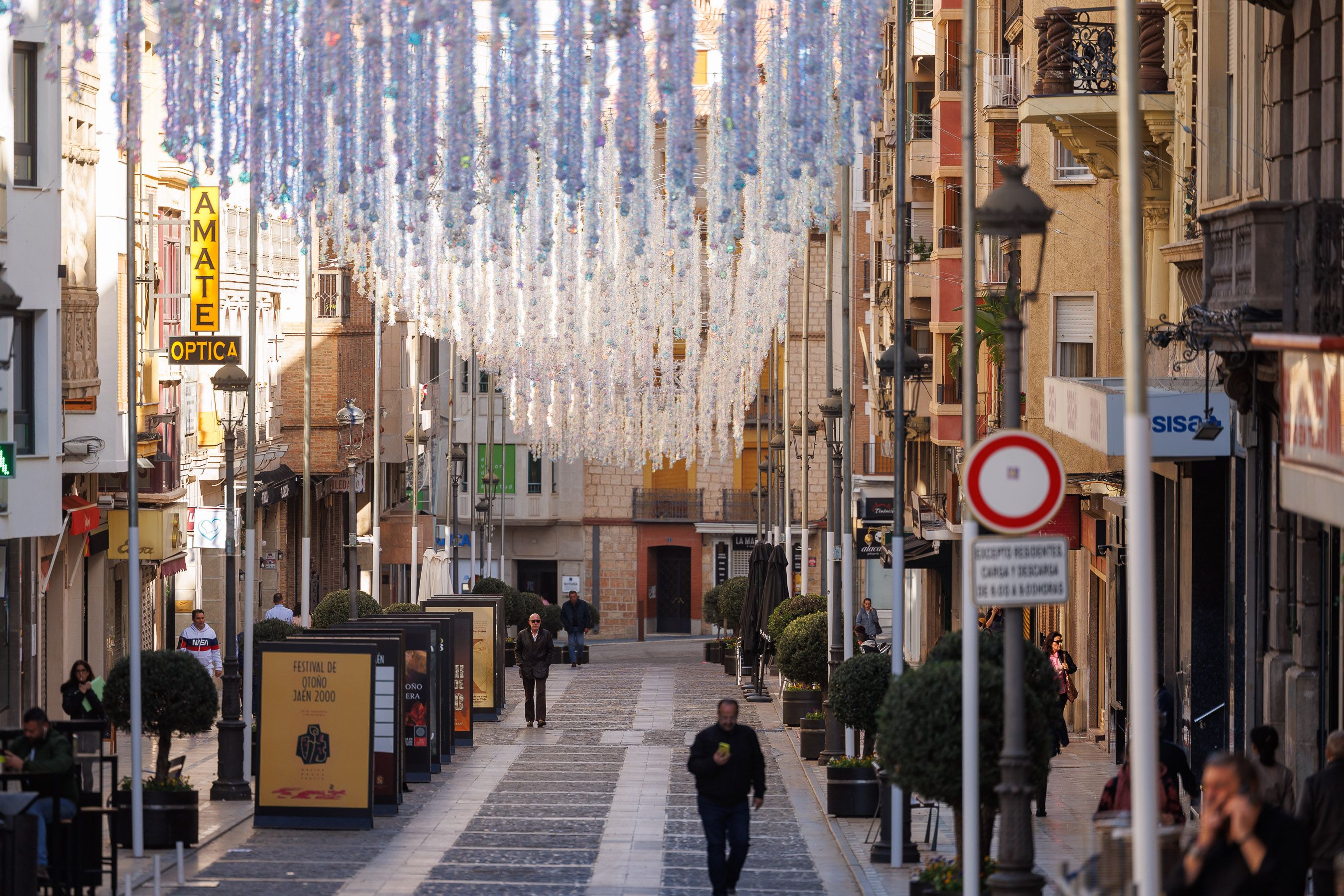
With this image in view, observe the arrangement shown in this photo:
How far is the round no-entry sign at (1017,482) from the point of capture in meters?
12.0

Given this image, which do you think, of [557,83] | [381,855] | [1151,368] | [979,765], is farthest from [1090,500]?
[979,765]

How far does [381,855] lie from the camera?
64.1ft

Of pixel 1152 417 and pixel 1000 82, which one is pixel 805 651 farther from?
pixel 1000 82

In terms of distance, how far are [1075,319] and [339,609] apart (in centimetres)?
1554

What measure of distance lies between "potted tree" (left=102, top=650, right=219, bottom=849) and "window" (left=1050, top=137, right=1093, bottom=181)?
1632cm

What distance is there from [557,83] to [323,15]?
374cm

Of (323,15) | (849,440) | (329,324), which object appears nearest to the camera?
(323,15)

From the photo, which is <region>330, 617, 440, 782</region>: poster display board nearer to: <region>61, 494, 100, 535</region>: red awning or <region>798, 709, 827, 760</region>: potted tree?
<region>798, 709, 827, 760</region>: potted tree

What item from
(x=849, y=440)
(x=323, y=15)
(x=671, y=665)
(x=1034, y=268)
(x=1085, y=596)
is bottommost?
(x=671, y=665)

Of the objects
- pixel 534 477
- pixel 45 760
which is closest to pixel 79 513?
pixel 45 760

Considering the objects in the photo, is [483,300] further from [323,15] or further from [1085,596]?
[323,15]

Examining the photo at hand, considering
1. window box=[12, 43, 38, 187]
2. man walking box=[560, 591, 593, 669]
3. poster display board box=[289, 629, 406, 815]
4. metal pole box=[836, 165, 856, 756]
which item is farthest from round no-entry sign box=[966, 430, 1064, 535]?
man walking box=[560, 591, 593, 669]

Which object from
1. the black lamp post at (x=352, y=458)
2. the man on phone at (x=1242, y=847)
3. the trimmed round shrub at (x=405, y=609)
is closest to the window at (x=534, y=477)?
the black lamp post at (x=352, y=458)

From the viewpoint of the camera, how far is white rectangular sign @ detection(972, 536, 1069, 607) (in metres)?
12.1
